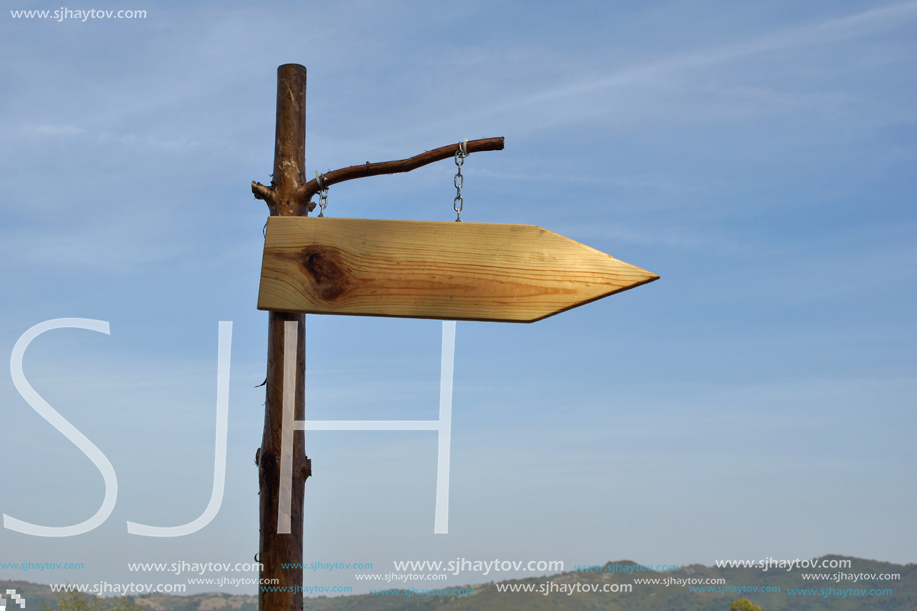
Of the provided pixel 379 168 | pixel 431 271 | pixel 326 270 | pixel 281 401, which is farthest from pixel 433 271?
pixel 281 401

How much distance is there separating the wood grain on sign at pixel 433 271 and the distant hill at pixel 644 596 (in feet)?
179

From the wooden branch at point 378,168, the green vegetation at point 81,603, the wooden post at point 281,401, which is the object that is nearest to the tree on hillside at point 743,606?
the green vegetation at point 81,603

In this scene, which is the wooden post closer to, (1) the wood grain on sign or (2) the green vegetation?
(1) the wood grain on sign

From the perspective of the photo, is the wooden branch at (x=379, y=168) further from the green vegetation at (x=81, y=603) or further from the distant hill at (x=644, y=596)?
the distant hill at (x=644, y=596)

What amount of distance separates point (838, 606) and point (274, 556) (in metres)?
81.3

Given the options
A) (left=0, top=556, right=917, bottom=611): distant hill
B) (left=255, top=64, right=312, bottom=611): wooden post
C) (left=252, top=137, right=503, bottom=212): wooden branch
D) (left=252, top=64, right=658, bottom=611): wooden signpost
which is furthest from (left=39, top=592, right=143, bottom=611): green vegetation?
(left=0, top=556, right=917, bottom=611): distant hill

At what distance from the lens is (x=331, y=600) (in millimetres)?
57125

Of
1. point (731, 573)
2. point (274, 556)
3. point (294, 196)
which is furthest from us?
point (731, 573)

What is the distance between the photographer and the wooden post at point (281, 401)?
3303mm

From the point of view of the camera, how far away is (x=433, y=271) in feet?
8.16

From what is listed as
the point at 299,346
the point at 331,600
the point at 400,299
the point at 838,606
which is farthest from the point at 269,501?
the point at 838,606

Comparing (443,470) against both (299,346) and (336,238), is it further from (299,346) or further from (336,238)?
(336,238)

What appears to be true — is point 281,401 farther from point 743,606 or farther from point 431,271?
point 743,606

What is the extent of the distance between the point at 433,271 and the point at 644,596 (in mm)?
78931
